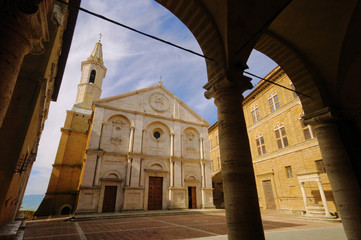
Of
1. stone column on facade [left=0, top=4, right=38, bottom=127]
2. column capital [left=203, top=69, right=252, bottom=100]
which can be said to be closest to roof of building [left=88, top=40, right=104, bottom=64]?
column capital [left=203, top=69, right=252, bottom=100]

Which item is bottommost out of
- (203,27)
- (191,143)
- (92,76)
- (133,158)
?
(133,158)

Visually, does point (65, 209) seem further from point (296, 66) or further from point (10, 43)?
point (296, 66)

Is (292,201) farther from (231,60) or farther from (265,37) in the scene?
(231,60)

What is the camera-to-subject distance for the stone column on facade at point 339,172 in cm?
421

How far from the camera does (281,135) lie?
57.3 ft

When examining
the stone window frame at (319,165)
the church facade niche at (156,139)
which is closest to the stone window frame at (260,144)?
the stone window frame at (319,165)

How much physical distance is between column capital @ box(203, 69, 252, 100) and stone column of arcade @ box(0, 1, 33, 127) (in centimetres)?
320

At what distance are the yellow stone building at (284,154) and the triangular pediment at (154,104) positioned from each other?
6875mm

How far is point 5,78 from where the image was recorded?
1878 mm

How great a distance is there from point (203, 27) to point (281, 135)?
16.2 meters

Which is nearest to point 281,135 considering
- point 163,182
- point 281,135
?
point 281,135

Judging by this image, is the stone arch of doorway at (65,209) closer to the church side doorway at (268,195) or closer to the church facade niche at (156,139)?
the church facade niche at (156,139)

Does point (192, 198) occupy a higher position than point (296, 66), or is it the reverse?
point (296, 66)

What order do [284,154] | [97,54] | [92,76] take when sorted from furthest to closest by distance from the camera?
[97,54] → [92,76] → [284,154]
